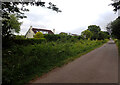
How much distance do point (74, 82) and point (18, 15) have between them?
6901mm

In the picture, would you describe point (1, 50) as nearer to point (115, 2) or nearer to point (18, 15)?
point (18, 15)

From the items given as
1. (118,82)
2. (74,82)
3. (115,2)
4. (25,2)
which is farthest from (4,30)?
(115,2)

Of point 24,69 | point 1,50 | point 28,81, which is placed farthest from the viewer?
point 1,50

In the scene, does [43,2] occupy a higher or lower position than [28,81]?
higher

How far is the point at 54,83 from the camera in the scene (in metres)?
3.24

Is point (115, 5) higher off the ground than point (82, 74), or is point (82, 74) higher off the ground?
point (115, 5)

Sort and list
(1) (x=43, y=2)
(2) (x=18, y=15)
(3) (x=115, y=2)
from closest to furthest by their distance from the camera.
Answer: (1) (x=43, y=2) → (2) (x=18, y=15) → (3) (x=115, y=2)

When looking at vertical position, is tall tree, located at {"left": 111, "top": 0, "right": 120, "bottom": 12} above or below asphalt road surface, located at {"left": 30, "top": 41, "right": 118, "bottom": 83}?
above

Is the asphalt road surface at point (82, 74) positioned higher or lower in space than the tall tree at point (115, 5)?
lower

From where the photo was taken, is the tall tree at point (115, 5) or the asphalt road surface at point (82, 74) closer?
the asphalt road surface at point (82, 74)

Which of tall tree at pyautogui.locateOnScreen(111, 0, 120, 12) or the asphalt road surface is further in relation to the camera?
tall tree at pyautogui.locateOnScreen(111, 0, 120, 12)

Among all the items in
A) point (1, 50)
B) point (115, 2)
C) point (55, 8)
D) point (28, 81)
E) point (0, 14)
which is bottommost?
point (28, 81)

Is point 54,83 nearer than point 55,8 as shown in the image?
Yes

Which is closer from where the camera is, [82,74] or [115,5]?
[82,74]
